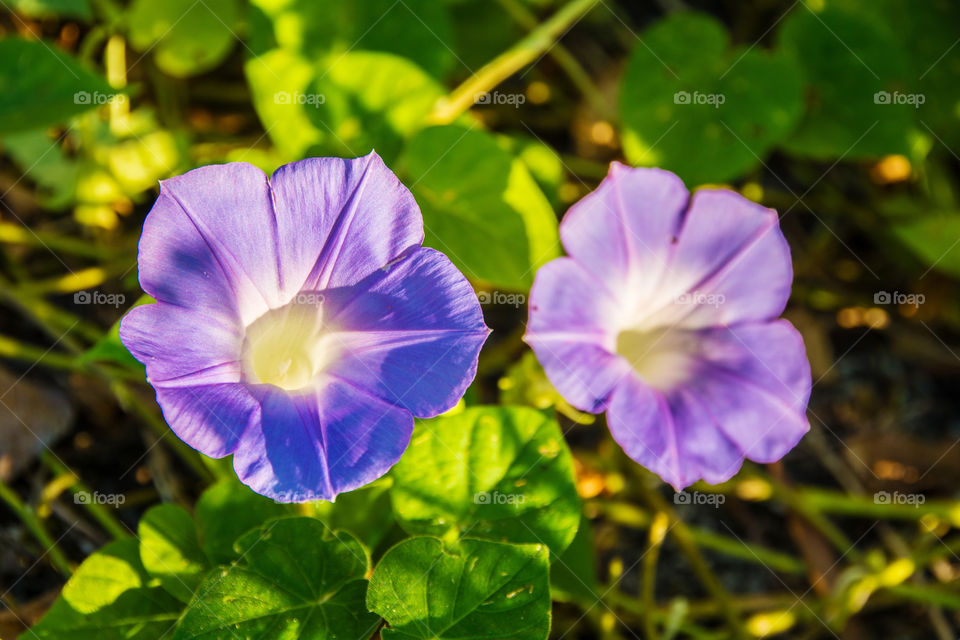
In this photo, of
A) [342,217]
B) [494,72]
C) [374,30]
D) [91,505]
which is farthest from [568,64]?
[91,505]

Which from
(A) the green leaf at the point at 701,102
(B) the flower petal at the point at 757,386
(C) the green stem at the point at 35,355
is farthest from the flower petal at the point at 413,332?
(A) the green leaf at the point at 701,102

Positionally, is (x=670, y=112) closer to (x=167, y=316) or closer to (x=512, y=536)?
(x=512, y=536)

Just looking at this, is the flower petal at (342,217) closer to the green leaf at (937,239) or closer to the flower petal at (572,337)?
the flower petal at (572,337)

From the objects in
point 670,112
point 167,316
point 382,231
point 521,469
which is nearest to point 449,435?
point 521,469

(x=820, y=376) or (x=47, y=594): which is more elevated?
(x=47, y=594)

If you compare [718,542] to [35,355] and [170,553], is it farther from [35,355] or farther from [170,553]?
[35,355]

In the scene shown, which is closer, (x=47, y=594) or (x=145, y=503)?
(x=47, y=594)
